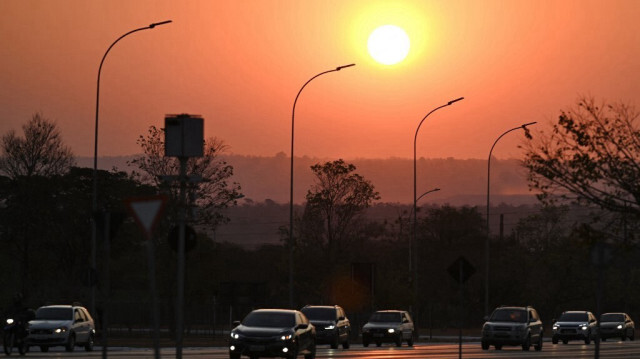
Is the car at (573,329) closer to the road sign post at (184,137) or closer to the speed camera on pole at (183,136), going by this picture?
the road sign post at (184,137)

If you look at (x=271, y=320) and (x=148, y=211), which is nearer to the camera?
(x=148, y=211)

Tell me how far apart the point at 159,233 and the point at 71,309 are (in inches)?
1083

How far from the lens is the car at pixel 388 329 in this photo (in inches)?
2256

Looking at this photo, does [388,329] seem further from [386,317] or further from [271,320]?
[271,320]

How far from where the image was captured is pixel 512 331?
53.0 meters

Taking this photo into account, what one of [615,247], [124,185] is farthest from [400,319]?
[124,185]

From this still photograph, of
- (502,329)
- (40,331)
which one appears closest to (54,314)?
(40,331)

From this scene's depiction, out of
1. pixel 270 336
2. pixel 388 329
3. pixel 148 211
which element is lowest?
pixel 388 329

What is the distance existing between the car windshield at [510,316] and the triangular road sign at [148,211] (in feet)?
117

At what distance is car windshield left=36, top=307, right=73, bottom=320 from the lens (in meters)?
44.2

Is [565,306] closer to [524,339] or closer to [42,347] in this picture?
[524,339]

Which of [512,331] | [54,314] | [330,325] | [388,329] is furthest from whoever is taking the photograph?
[388,329]

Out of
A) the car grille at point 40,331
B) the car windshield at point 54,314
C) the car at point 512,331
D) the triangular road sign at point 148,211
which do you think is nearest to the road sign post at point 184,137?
the triangular road sign at point 148,211

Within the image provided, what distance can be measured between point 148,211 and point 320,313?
108 feet
